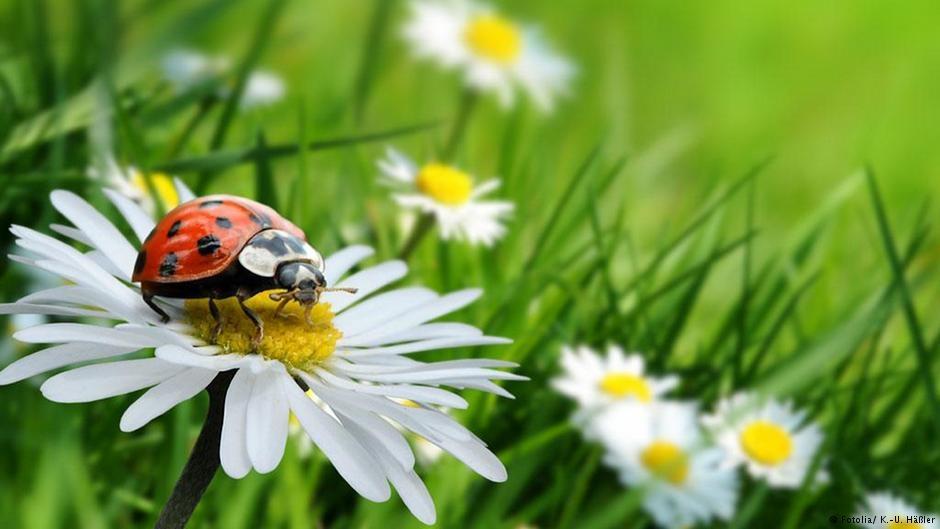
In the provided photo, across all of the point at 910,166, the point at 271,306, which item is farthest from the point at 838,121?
the point at 271,306

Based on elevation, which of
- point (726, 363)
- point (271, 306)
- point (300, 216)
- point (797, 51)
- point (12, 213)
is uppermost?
point (797, 51)

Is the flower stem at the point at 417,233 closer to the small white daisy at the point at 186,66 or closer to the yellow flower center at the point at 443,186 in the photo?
the yellow flower center at the point at 443,186

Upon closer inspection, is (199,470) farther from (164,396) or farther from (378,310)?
(378,310)

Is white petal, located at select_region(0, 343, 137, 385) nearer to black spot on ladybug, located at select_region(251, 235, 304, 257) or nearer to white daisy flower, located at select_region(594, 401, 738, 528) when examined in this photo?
black spot on ladybug, located at select_region(251, 235, 304, 257)

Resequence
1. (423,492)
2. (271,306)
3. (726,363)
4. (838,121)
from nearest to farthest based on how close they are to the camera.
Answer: (423,492), (271,306), (726,363), (838,121)

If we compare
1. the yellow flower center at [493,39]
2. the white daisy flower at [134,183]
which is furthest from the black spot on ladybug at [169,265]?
the yellow flower center at [493,39]

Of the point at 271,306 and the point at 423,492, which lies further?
the point at 271,306

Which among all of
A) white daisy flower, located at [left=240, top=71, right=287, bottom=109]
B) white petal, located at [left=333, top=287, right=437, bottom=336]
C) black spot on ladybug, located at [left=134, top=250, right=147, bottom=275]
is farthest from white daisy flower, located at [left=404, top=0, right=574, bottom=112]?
black spot on ladybug, located at [left=134, top=250, right=147, bottom=275]

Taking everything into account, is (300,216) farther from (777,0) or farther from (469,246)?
(777,0)
